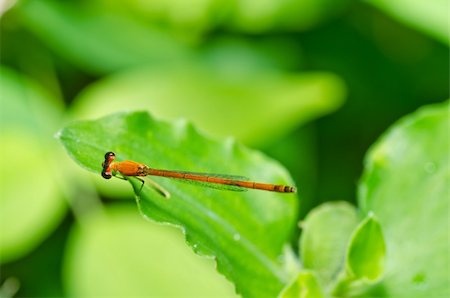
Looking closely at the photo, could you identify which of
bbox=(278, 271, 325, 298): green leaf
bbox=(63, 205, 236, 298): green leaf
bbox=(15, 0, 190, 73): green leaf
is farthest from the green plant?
bbox=(15, 0, 190, 73): green leaf

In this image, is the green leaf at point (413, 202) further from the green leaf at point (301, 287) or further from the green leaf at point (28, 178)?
the green leaf at point (28, 178)

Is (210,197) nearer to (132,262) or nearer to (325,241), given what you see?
(325,241)

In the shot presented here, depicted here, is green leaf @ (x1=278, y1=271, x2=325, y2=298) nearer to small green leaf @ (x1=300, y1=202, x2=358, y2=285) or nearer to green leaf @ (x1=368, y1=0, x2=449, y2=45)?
small green leaf @ (x1=300, y1=202, x2=358, y2=285)

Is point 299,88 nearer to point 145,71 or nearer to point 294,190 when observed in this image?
point 145,71

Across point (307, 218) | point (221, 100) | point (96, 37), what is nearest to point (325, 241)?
point (307, 218)

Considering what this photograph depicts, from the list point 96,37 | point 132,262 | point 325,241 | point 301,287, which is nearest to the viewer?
point 301,287

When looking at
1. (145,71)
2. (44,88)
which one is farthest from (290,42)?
(44,88)

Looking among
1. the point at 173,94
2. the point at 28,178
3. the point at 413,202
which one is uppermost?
the point at 173,94
